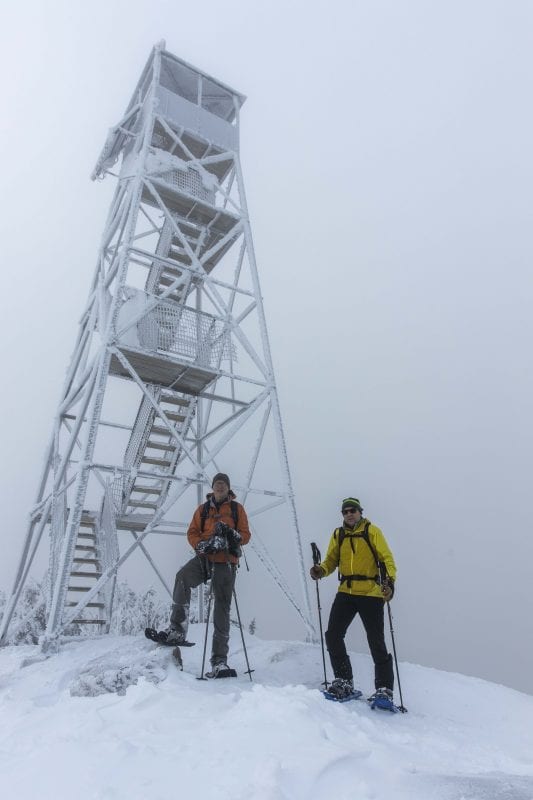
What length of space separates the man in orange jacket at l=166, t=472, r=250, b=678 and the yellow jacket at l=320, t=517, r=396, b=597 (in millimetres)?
1118

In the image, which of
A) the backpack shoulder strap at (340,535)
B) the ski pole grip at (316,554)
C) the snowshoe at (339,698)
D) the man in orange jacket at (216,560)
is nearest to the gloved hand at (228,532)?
the man in orange jacket at (216,560)

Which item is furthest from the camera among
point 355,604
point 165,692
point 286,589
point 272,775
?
point 286,589

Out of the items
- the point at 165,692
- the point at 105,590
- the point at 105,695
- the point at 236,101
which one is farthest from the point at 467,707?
the point at 236,101

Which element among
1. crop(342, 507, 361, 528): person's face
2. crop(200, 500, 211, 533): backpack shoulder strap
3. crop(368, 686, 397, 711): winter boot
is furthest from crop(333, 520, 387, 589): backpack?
crop(200, 500, 211, 533): backpack shoulder strap

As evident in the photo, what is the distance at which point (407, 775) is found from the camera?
2.88 meters

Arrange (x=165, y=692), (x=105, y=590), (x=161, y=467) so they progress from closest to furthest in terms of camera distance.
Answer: (x=165, y=692)
(x=105, y=590)
(x=161, y=467)

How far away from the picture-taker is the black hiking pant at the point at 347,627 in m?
5.34

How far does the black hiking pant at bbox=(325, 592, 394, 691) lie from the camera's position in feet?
17.5

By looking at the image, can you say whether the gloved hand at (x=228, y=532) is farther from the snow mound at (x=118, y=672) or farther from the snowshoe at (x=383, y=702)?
the snowshoe at (x=383, y=702)

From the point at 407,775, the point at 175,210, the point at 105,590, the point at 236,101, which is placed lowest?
the point at 407,775

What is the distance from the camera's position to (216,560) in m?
6.25

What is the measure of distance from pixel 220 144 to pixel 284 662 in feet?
39.4

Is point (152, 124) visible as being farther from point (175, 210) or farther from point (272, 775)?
point (272, 775)

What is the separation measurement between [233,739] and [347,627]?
2.65m
